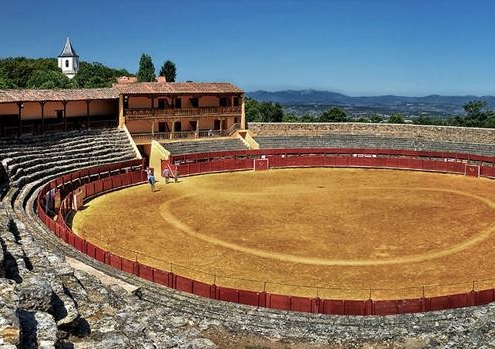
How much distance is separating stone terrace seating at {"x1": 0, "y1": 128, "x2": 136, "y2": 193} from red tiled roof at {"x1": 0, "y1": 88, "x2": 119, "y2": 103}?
2761 mm

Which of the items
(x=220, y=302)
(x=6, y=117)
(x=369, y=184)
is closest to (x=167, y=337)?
(x=220, y=302)

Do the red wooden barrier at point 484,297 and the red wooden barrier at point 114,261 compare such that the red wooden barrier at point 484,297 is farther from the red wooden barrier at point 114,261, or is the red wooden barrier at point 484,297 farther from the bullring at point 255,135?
the red wooden barrier at point 114,261

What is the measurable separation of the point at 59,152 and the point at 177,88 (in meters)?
15.3

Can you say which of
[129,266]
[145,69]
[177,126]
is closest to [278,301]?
[129,266]

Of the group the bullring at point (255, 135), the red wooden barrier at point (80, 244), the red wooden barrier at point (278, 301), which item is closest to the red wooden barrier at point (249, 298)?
the red wooden barrier at point (278, 301)

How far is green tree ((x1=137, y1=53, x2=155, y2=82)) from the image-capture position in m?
90.4

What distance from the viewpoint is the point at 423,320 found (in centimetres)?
1527

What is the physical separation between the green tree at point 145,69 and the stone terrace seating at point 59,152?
43.9 meters

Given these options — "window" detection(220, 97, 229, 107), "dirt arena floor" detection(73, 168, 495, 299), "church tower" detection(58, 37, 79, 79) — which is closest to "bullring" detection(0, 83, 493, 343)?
"dirt arena floor" detection(73, 168, 495, 299)

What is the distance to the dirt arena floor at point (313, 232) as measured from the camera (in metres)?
21.5

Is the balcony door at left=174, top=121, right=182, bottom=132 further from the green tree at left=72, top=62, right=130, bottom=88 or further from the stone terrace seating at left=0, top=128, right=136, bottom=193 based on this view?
the green tree at left=72, top=62, right=130, bottom=88

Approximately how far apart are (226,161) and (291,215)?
16306mm

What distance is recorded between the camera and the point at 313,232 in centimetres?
2833

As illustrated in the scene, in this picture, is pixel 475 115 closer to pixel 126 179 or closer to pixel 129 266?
pixel 126 179
